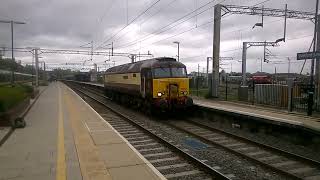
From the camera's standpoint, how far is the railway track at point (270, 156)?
8938 mm

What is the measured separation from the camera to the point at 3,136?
12.1 m

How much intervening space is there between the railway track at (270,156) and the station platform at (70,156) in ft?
9.96

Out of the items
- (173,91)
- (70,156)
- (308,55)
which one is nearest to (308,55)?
(308,55)

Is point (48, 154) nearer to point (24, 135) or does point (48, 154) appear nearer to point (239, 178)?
point (24, 135)

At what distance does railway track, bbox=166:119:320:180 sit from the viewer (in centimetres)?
894

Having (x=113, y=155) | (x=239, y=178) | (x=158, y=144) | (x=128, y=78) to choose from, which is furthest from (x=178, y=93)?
(x=239, y=178)

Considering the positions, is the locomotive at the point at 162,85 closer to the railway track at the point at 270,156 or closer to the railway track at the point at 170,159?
the railway track at the point at 170,159

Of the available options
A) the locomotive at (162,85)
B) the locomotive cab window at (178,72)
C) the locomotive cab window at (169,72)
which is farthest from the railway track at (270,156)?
the locomotive cab window at (178,72)

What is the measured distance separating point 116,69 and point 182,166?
67.6 feet

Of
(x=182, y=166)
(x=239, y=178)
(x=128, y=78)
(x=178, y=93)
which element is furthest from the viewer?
(x=128, y=78)

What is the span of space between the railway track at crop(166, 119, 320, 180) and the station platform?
3.03 metres

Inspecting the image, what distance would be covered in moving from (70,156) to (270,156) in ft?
18.1

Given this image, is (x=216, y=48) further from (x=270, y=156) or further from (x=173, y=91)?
(x=270, y=156)

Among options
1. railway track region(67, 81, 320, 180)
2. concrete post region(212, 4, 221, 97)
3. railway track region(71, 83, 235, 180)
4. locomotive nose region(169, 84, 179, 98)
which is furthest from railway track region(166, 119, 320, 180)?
concrete post region(212, 4, 221, 97)
